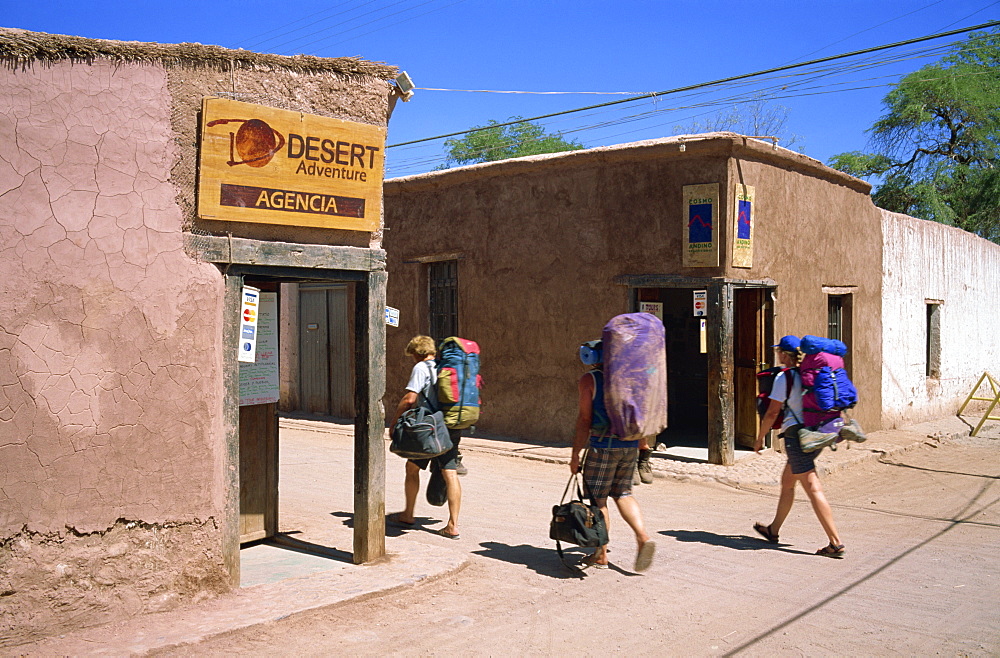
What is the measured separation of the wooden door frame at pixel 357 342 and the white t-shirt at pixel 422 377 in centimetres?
66

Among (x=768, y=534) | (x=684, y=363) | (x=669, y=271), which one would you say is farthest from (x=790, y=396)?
(x=684, y=363)

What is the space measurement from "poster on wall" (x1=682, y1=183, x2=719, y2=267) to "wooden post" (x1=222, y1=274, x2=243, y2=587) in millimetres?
7070

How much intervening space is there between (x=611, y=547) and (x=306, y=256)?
3331mm

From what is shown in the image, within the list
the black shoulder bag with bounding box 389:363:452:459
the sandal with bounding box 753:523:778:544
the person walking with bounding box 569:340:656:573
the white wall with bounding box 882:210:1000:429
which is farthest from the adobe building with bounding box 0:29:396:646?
the white wall with bounding box 882:210:1000:429

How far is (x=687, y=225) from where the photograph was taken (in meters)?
11.4

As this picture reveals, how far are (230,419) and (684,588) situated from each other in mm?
3215

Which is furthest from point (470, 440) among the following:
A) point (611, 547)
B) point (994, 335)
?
point (994, 335)

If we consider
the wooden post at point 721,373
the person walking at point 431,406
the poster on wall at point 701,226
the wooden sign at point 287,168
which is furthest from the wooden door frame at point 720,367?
the wooden sign at point 287,168

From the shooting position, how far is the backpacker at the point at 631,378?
19.4ft

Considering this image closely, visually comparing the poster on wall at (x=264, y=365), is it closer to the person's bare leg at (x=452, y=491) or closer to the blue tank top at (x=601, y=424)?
the person's bare leg at (x=452, y=491)

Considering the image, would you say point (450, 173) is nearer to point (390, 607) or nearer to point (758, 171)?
point (758, 171)

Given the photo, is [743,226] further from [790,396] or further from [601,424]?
[601,424]

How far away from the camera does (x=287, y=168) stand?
5.85 metres

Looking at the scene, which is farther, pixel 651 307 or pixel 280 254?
pixel 651 307
